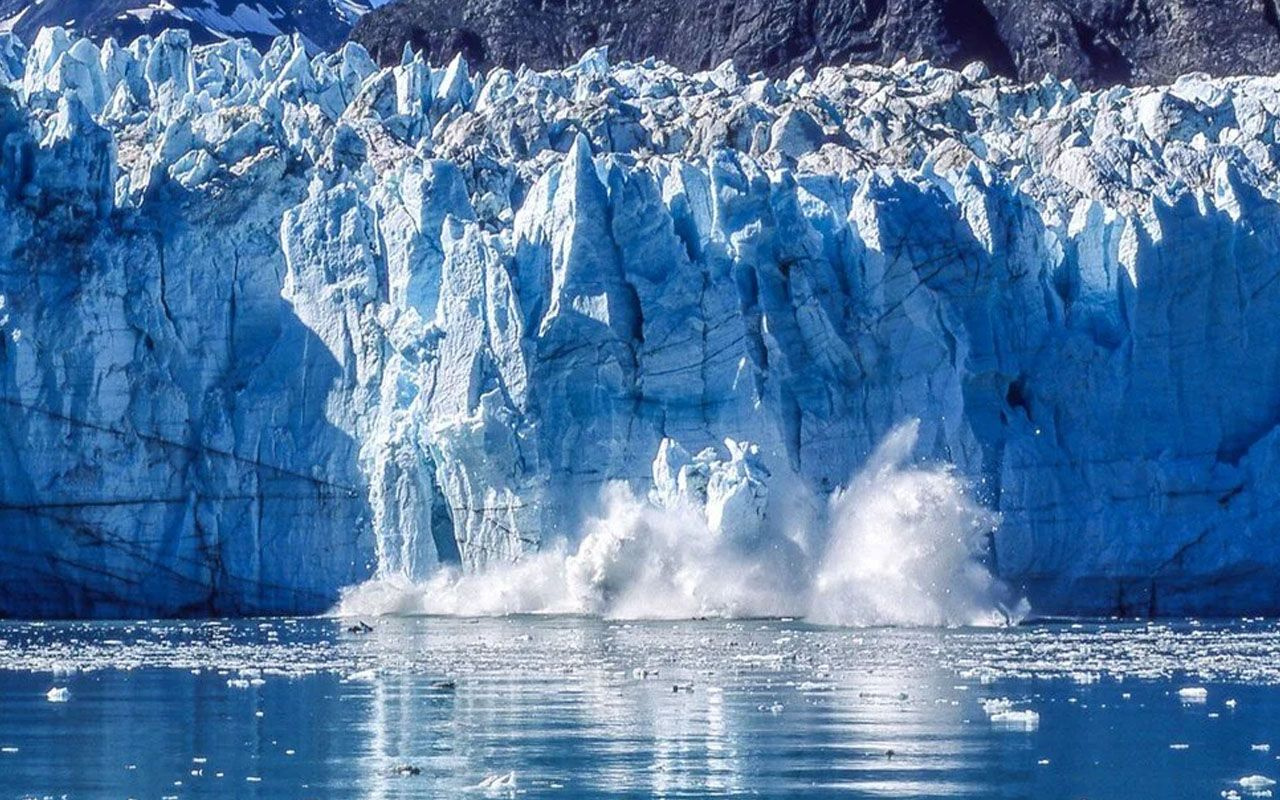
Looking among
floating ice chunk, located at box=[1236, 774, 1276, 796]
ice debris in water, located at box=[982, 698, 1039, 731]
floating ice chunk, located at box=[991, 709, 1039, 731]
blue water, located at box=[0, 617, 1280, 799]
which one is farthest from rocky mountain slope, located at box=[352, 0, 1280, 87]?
floating ice chunk, located at box=[1236, 774, 1276, 796]

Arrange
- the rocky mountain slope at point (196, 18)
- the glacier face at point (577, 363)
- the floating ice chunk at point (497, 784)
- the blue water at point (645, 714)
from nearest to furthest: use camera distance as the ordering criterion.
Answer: the floating ice chunk at point (497, 784)
the blue water at point (645, 714)
the glacier face at point (577, 363)
the rocky mountain slope at point (196, 18)

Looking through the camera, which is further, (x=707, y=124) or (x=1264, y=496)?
(x=707, y=124)

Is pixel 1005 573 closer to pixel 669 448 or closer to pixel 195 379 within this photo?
pixel 669 448

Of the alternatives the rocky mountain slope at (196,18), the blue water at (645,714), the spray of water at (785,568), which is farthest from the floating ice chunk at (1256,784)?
the rocky mountain slope at (196,18)

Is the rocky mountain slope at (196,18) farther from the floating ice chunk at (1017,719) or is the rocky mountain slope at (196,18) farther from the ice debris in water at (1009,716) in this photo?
the floating ice chunk at (1017,719)

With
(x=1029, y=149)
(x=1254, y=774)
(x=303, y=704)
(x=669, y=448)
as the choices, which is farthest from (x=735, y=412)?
(x=1254, y=774)

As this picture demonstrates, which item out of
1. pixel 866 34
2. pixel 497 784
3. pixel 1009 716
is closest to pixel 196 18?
pixel 866 34

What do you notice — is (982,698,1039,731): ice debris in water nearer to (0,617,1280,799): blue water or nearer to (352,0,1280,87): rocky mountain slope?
(0,617,1280,799): blue water
